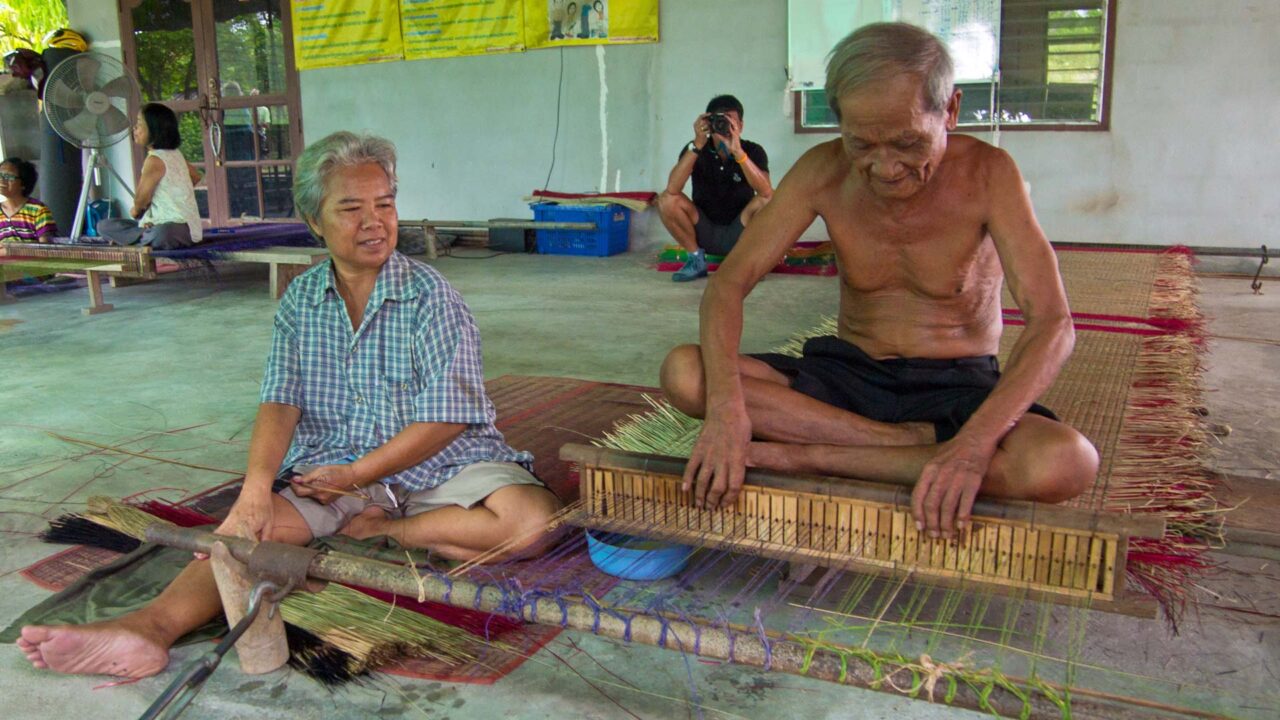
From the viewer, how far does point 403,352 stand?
2.08m

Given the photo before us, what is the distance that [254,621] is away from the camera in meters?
1.68

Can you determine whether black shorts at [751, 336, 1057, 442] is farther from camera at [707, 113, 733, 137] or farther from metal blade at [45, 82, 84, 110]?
metal blade at [45, 82, 84, 110]

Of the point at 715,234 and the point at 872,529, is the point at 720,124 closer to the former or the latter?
the point at 715,234

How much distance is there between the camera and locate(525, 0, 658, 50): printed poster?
7.48 m

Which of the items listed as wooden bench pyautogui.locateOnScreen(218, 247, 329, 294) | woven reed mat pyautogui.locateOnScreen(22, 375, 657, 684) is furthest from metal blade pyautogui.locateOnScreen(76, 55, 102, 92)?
woven reed mat pyautogui.locateOnScreen(22, 375, 657, 684)

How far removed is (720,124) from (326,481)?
166 inches

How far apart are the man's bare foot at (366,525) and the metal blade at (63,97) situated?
5333 mm

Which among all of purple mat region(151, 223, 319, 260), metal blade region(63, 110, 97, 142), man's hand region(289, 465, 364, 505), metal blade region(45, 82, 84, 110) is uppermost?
metal blade region(45, 82, 84, 110)

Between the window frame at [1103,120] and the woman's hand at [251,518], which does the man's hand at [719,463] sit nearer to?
the woman's hand at [251,518]

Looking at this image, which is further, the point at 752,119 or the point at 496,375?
the point at 752,119

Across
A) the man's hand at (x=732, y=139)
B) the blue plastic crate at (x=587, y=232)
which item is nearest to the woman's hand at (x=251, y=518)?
the man's hand at (x=732, y=139)

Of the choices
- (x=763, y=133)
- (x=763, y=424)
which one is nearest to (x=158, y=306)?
(x=763, y=133)

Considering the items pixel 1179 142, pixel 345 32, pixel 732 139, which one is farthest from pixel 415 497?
pixel 345 32

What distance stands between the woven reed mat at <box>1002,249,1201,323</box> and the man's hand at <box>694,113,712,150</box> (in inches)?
79.7
